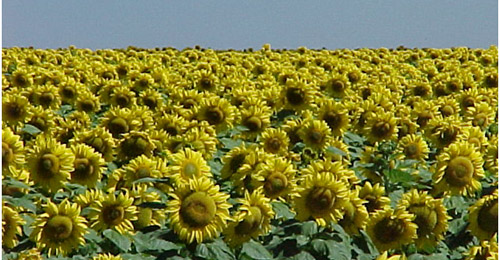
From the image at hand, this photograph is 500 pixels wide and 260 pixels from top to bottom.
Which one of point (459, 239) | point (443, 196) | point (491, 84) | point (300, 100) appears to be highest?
point (491, 84)

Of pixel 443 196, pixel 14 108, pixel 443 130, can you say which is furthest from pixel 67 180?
pixel 443 130

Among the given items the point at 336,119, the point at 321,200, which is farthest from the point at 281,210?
the point at 336,119

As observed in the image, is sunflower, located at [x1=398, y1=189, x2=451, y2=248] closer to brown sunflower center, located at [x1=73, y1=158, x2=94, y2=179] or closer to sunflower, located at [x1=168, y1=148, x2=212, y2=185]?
sunflower, located at [x1=168, y1=148, x2=212, y2=185]

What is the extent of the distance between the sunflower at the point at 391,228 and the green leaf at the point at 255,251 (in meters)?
0.74

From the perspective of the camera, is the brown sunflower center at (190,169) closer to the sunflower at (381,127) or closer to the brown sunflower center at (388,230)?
the brown sunflower center at (388,230)

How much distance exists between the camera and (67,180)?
5656 millimetres

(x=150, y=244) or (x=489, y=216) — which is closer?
(x=150, y=244)

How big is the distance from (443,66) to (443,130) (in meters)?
9.66

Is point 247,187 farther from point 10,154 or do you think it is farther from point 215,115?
point 215,115

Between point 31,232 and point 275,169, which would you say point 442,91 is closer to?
point 275,169

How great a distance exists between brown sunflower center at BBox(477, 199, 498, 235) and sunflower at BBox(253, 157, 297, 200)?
1245mm

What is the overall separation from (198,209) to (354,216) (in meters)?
1.03

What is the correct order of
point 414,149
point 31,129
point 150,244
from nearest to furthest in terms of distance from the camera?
point 150,244 < point 414,149 < point 31,129

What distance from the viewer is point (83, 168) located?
5.61m
